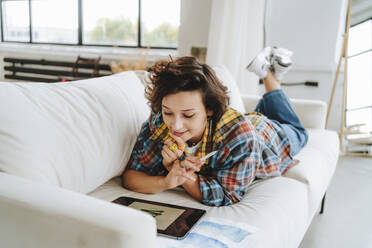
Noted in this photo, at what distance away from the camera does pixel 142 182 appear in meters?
1.24

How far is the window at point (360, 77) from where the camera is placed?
123 inches

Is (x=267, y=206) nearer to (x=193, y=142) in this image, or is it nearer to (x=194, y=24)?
Answer: (x=193, y=142)

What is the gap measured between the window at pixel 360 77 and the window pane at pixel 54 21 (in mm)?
3735

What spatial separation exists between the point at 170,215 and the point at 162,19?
398cm

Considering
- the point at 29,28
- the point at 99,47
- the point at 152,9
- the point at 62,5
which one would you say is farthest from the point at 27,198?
the point at 29,28

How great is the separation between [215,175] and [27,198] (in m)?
0.68

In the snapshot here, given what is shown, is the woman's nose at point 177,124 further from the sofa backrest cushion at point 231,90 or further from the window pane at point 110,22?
the window pane at point 110,22

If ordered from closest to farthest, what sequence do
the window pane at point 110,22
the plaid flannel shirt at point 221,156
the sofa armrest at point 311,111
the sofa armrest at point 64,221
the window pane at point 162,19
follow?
1. the sofa armrest at point 64,221
2. the plaid flannel shirt at point 221,156
3. the sofa armrest at point 311,111
4. the window pane at point 162,19
5. the window pane at point 110,22

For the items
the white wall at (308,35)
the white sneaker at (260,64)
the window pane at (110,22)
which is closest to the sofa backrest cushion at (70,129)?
the white sneaker at (260,64)

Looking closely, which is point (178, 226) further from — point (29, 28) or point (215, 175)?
point (29, 28)

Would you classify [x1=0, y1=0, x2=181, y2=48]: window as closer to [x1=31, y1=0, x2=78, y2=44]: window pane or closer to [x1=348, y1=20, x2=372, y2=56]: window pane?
[x1=31, y1=0, x2=78, y2=44]: window pane

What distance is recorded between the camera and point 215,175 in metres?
1.23

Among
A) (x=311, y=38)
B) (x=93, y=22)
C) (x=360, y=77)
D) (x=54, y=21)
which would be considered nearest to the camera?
(x=360, y=77)

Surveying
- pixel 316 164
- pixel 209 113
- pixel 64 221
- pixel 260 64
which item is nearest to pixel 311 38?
pixel 260 64
